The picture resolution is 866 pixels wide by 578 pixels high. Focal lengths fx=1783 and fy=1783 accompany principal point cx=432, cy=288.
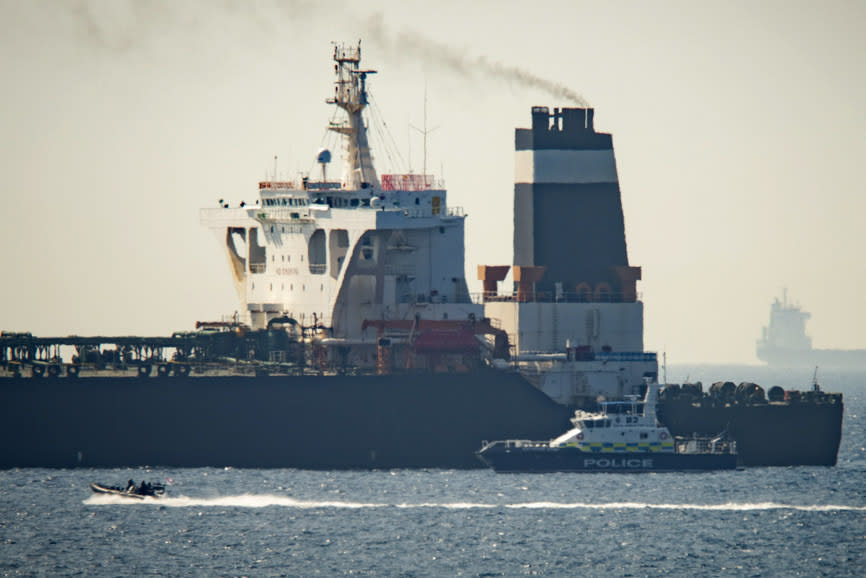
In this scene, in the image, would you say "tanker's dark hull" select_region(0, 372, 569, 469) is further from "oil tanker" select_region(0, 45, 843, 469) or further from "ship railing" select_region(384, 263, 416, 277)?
"ship railing" select_region(384, 263, 416, 277)

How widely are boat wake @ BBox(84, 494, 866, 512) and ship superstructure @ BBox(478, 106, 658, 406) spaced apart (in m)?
15.1

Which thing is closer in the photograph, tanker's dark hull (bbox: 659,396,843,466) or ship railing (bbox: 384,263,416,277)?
tanker's dark hull (bbox: 659,396,843,466)

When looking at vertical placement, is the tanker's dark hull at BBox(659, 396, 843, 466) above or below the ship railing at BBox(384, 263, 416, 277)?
below

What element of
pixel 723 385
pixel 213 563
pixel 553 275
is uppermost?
pixel 553 275

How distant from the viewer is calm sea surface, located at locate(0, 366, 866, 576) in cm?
6831

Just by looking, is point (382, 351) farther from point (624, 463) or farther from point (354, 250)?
point (624, 463)

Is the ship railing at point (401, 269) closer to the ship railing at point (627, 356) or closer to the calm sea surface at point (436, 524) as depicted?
the ship railing at point (627, 356)

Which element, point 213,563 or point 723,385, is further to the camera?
point 723,385

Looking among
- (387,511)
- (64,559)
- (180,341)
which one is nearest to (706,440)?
(387,511)

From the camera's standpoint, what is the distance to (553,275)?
100688mm

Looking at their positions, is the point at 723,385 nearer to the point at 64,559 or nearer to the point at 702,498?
the point at 702,498

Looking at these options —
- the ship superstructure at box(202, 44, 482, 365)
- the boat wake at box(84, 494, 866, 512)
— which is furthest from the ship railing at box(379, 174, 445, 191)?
the boat wake at box(84, 494, 866, 512)

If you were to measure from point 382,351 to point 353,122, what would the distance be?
14295 mm

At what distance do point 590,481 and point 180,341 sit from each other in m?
23.5
